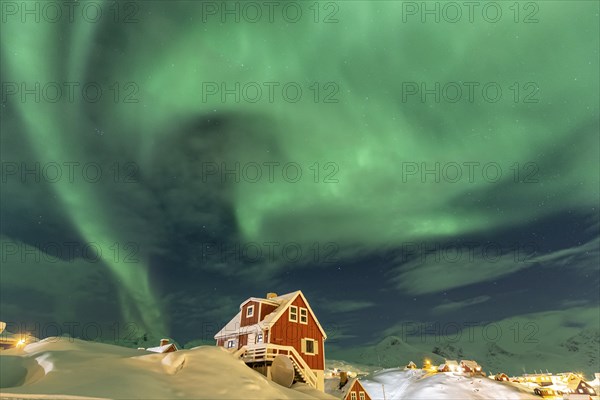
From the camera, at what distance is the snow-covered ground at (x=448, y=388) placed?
267 ft

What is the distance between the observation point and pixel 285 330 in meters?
30.3

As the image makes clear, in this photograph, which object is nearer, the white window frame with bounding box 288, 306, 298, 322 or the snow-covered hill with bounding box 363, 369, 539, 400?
the white window frame with bounding box 288, 306, 298, 322

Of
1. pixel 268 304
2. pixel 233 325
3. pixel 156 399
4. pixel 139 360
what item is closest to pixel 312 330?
pixel 268 304

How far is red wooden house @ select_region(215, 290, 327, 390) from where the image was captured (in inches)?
1156

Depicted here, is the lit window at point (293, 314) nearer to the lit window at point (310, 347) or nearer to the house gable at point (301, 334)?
the house gable at point (301, 334)

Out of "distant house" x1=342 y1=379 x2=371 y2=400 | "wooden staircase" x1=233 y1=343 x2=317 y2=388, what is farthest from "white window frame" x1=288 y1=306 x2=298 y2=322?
"distant house" x1=342 y1=379 x2=371 y2=400

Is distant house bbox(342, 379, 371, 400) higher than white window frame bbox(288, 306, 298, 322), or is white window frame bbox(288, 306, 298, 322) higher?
white window frame bbox(288, 306, 298, 322)

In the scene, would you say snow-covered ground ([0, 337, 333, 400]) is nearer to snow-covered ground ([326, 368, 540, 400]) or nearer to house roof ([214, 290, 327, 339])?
house roof ([214, 290, 327, 339])

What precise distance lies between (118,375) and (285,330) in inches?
766

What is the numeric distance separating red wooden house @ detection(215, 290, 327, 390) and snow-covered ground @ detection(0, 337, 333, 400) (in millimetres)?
12642

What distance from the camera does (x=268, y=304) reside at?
31734 millimetres

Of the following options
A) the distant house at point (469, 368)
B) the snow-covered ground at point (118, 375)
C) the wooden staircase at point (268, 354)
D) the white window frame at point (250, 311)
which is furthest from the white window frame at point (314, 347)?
the distant house at point (469, 368)

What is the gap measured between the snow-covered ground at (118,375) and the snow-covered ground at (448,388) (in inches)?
2614

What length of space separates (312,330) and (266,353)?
9007mm
